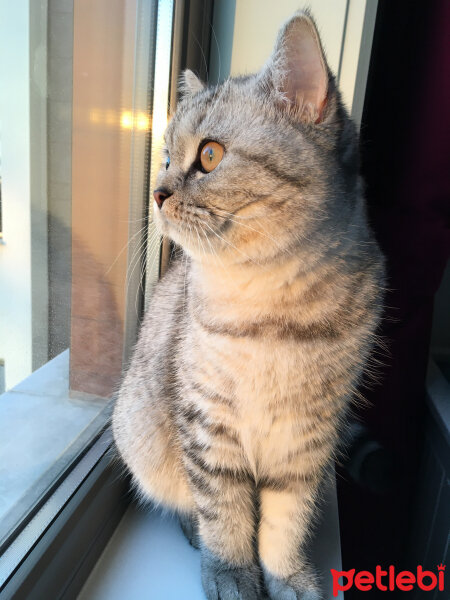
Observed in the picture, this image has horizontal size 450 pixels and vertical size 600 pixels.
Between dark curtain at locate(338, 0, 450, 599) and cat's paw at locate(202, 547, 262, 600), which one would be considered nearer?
cat's paw at locate(202, 547, 262, 600)

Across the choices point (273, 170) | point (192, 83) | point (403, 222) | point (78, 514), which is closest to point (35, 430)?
point (78, 514)

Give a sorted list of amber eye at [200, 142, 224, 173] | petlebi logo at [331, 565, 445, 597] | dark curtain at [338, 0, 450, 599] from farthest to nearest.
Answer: dark curtain at [338, 0, 450, 599], petlebi logo at [331, 565, 445, 597], amber eye at [200, 142, 224, 173]

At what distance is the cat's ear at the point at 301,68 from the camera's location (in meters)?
0.58

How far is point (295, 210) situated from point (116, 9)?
524mm

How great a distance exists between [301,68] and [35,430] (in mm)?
688

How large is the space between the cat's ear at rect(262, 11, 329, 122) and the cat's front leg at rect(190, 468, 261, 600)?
0.57 metres

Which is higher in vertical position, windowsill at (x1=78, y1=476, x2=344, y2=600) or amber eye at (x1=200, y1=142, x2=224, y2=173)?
amber eye at (x1=200, y1=142, x2=224, y2=173)

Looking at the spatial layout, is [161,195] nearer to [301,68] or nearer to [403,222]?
[301,68]

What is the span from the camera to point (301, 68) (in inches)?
24.4

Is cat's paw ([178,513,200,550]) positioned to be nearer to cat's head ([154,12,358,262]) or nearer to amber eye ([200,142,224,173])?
cat's head ([154,12,358,262])

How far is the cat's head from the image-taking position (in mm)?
613

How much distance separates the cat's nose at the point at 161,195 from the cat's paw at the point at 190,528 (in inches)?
21.8

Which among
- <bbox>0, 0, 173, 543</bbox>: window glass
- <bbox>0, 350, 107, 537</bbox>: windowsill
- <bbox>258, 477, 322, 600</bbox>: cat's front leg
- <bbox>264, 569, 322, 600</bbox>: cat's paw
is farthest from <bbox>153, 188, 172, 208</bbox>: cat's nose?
<bbox>264, 569, 322, 600</bbox>: cat's paw

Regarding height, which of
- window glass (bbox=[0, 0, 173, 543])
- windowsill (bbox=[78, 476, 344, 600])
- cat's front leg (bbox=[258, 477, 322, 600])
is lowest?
windowsill (bbox=[78, 476, 344, 600])
